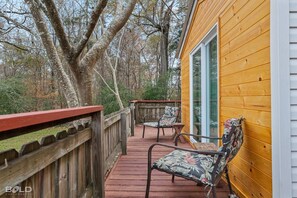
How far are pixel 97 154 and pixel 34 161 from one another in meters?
1.05

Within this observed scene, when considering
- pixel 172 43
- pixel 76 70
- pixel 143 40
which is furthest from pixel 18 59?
pixel 76 70

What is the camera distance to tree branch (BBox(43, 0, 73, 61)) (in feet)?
8.92

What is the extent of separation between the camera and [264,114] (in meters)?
1.94

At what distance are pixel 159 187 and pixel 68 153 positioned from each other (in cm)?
147

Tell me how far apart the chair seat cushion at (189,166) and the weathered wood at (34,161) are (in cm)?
97

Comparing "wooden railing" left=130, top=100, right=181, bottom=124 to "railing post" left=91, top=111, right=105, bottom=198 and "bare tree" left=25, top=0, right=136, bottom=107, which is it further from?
"railing post" left=91, top=111, right=105, bottom=198

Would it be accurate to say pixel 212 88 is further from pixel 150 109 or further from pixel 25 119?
pixel 150 109

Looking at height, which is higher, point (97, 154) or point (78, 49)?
point (78, 49)

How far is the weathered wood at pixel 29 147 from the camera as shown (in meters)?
1.09

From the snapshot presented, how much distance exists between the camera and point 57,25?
286 centimetres

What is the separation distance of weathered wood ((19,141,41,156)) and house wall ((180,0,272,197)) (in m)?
1.66

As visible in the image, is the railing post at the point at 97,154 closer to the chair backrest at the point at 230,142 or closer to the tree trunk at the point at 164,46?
the chair backrest at the point at 230,142

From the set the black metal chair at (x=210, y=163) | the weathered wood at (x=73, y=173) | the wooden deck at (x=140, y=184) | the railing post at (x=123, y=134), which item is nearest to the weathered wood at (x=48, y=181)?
the weathered wood at (x=73, y=173)

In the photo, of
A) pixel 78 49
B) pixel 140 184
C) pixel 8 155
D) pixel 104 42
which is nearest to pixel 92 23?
pixel 78 49
